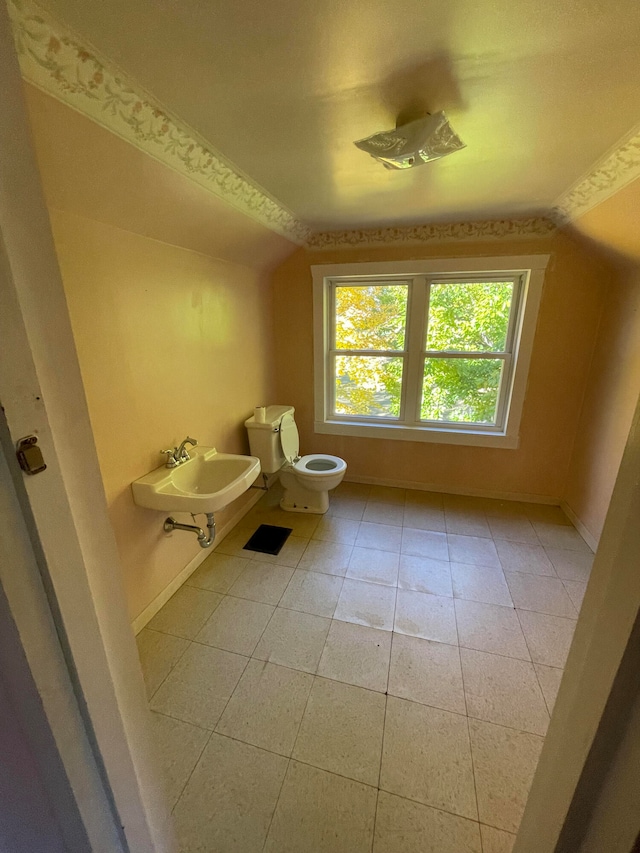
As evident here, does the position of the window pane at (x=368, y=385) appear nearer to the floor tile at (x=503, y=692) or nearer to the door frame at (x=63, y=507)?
the floor tile at (x=503, y=692)

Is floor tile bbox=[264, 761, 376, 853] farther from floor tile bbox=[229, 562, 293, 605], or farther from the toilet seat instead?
the toilet seat

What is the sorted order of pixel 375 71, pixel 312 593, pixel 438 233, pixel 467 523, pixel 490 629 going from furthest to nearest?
pixel 467 523 → pixel 438 233 → pixel 312 593 → pixel 490 629 → pixel 375 71

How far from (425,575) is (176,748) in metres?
1.45

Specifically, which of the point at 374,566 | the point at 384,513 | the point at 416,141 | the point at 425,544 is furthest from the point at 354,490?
the point at 416,141

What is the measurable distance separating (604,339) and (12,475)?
10.0ft

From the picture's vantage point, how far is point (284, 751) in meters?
1.21

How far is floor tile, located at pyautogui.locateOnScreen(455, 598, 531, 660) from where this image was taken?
1.59 m

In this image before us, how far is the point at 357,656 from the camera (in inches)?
61.2

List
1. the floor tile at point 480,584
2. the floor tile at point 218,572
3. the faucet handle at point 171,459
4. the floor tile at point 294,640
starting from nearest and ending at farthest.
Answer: the floor tile at point 294,640
the faucet handle at point 171,459
the floor tile at point 480,584
the floor tile at point 218,572

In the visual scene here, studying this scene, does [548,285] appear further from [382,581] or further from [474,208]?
[382,581]

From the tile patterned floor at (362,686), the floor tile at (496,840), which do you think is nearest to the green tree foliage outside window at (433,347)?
the tile patterned floor at (362,686)

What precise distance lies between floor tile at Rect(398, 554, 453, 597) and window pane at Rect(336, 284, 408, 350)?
167 centimetres

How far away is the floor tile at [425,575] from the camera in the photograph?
1956 mm

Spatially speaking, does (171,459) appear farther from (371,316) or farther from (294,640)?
(371,316)
